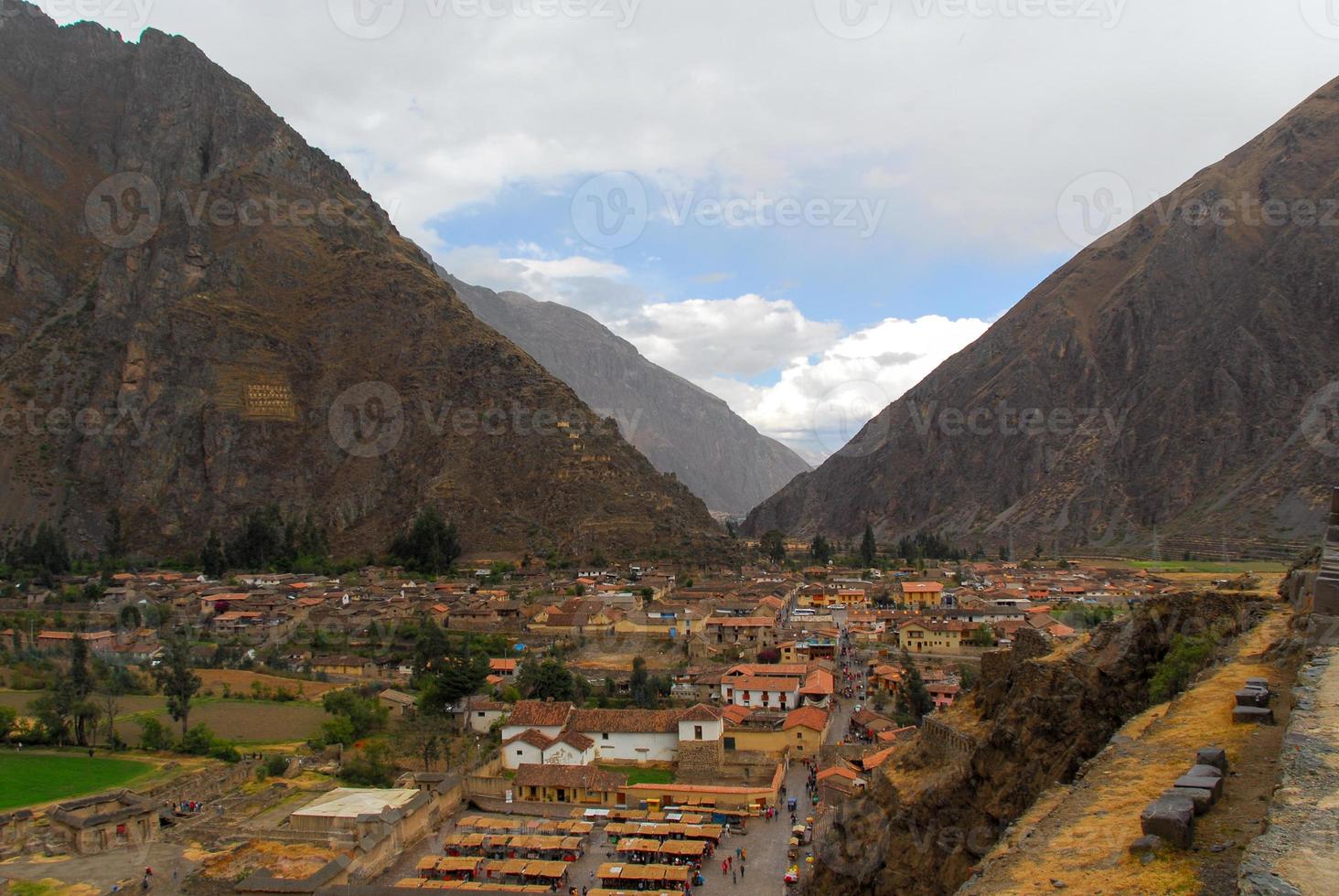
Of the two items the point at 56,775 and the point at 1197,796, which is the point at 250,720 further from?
the point at 1197,796

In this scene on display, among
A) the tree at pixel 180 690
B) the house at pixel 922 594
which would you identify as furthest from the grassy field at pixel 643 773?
the house at pixel 922 594

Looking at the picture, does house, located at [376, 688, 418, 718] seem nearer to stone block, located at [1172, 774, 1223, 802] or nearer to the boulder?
the boulder

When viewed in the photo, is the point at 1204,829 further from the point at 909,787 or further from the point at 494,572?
the point at 494,572

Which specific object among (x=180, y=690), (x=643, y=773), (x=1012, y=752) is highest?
(x=1012, y=752)

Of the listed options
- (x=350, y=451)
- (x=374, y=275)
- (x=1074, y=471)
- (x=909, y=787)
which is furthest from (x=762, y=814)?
(x=1074, y=471)

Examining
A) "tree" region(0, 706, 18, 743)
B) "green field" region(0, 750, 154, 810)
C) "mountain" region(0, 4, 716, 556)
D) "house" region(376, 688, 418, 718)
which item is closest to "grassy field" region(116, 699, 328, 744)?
"house" region(376, 688, 418, 718)

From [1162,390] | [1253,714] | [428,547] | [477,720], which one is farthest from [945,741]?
[1162,390]
